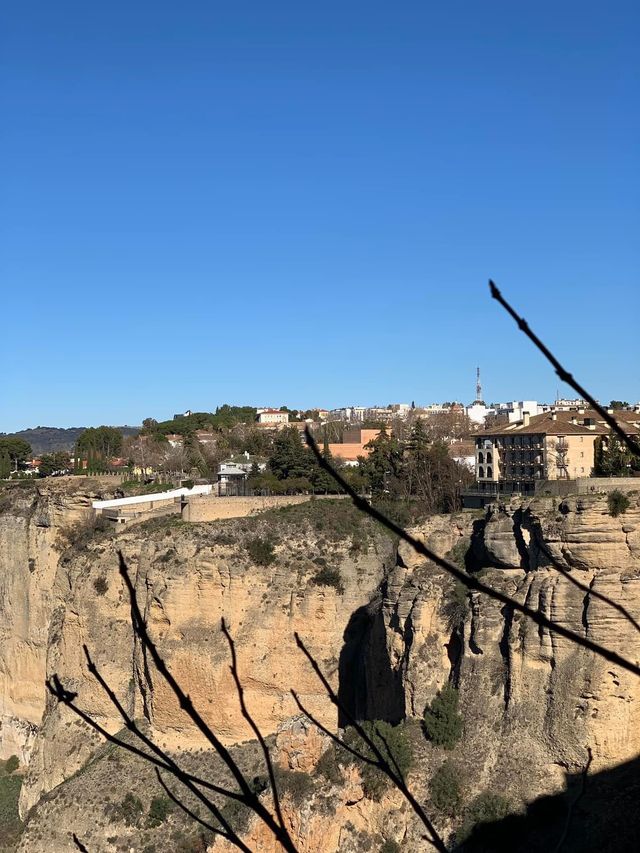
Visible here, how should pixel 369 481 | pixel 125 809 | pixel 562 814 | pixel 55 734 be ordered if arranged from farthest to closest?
pixel 369 481 → pixel 55 734 → pixel 125 809 → pixel 562 814

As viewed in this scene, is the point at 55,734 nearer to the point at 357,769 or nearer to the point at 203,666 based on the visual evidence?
the point at 203,666

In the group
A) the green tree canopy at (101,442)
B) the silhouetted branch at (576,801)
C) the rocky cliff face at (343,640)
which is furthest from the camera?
the green tree canopy at (101,442)

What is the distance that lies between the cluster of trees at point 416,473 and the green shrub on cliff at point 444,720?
10143 millimetres

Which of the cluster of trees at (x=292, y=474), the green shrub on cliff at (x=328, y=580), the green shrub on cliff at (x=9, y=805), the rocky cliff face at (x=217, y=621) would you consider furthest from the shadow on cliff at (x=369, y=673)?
the green shrub on cliff at (x=9, y=805)

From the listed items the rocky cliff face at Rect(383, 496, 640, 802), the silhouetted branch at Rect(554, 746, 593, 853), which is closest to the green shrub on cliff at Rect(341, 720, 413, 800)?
the rocky cliff face at Rect(383, 496, 640, 802)

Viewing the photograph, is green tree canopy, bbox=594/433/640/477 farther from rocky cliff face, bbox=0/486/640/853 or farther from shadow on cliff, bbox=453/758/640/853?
shadow on cliff, bbox=453/758/640/853

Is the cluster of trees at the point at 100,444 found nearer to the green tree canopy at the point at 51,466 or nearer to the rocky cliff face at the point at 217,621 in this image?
the green tree canopy at the point at 51,466

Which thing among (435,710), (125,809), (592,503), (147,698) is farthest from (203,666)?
(592,503)

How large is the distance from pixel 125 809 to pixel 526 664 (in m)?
8.45

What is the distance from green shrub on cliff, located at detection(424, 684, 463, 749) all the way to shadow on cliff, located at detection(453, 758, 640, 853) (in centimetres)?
166

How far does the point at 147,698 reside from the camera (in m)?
20.7

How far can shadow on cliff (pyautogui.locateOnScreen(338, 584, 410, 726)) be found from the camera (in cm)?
1748

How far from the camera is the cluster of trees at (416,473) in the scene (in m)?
25.7

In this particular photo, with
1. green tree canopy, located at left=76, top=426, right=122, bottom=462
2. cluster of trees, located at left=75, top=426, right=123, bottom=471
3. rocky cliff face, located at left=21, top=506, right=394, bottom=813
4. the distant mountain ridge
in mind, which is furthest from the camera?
the distant mountain ridge
